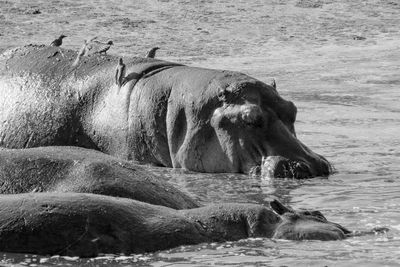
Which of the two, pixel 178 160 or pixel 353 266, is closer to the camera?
pixel 353 266

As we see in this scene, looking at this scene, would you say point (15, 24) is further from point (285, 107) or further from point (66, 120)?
point (285, 107)

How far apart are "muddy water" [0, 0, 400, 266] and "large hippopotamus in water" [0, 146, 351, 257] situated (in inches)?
3.3

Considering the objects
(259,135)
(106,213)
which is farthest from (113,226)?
(259,135)

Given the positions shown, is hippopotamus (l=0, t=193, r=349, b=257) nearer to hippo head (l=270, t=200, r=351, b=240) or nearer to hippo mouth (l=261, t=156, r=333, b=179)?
hippo head (l=270, t=200, r=351, b=240)

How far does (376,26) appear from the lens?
19062 millimetres

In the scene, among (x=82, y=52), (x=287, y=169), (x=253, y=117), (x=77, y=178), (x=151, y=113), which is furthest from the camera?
(x=82, y=52)

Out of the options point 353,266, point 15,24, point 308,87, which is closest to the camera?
point 353,266

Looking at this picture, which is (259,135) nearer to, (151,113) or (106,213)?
(151,113)

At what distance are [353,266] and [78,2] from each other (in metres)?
11.5

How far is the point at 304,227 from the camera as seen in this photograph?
308 inches

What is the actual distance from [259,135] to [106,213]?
3.17 meters

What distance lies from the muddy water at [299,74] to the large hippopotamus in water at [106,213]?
0.27 ft

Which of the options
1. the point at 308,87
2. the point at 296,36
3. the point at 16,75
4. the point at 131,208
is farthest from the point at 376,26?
the point at 131,208

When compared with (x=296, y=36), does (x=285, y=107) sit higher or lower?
higher
